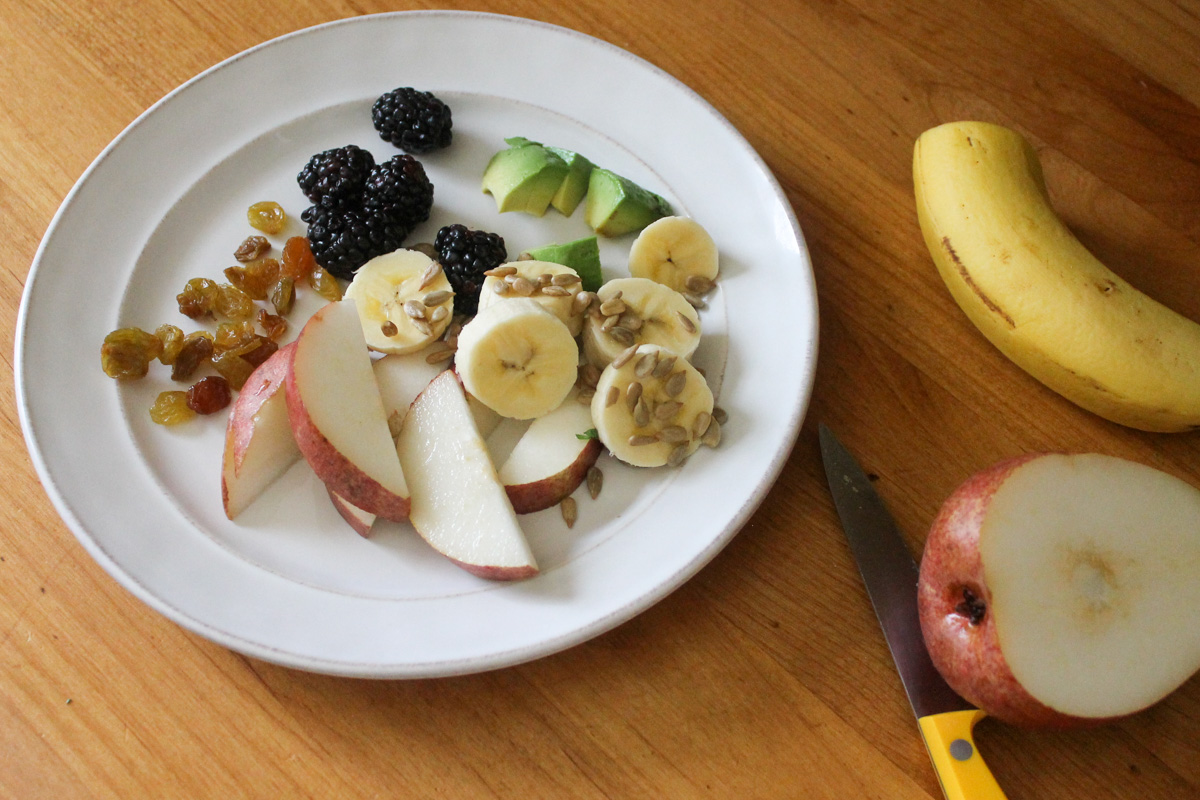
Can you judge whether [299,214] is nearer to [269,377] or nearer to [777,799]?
[269,377]

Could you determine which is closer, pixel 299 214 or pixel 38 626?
pixel 38 626

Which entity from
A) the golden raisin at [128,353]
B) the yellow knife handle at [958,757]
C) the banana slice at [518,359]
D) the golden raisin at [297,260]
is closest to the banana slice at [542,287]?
the banana slice at [518,359]

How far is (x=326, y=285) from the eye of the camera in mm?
1465

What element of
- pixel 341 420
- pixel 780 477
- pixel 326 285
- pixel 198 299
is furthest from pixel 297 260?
pixel 780 477

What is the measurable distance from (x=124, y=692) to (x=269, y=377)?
497 millimetres

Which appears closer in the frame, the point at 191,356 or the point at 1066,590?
the point at 1066,590

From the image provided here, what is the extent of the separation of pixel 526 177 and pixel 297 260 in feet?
1.41

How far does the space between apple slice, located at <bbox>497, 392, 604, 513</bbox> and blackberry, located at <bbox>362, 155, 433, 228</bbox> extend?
46cm

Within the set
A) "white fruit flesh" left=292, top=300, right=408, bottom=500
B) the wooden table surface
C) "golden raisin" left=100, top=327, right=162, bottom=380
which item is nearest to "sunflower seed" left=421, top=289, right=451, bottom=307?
"white fruit flesh" left=292, top=300, right=408, bottom=500

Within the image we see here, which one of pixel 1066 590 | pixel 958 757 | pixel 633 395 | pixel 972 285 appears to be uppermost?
pixel 972 285

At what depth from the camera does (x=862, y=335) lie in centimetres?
150

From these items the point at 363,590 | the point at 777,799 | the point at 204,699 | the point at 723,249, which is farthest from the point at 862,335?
the point at 204,699

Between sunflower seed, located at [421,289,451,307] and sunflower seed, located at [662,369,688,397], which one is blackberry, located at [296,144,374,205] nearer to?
sunflower seed, located at [421,289,451,307]

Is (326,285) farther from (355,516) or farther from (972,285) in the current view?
(972,285)
